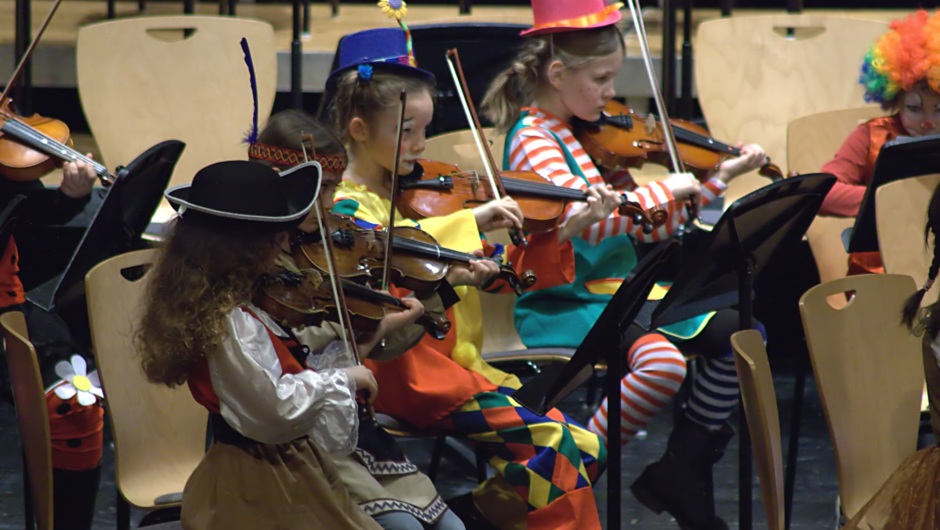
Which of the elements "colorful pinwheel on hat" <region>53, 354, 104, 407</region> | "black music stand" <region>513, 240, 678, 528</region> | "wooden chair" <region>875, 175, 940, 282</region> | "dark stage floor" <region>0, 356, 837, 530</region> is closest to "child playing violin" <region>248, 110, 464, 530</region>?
"black music stand" <region>513, 240, 678, 528</region>

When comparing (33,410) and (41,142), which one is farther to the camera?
(41,142)

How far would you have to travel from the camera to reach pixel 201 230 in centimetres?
182

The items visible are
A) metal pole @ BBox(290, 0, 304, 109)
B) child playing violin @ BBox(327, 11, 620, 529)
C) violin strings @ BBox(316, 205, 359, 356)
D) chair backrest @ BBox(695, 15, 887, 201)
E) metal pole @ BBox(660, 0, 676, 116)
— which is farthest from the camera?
metal pole @ BBox(660, 0, 676, 116)

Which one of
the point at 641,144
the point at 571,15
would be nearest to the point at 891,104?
the point at 641,144

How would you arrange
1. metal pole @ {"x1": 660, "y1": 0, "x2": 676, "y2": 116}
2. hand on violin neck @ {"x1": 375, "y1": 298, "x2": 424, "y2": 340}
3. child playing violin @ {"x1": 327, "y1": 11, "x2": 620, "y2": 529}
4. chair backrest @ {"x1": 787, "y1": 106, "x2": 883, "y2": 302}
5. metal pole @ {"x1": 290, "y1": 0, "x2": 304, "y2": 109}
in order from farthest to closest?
metal pole @ {"x1": 660, "y1": 0, "x2": 676, "y2": 116} < metal pole @ {"x1": 290, "y1": 0, "x2": 304, "y2": 109} < chair backrest @ {"x1": 787, "y1": 106, "x2": 883, "y2": 302} < child playing violin @ {"x1": 327, "y1": 11, "x2": 620, "y2": 529} < hand on violin neck @ {"x1": 375, "y1": 298, "x2": 424, "y2": 340}

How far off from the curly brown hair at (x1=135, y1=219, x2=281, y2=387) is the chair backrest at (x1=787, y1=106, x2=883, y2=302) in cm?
188

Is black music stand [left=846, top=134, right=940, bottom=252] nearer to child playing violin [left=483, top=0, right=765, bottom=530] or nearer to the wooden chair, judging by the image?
the wooden chair

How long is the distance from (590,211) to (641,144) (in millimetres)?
303

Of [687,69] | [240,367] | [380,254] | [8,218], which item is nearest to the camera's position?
[240,367]

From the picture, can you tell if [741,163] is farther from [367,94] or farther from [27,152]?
[27,152]

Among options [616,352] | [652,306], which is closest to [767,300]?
[652,306]

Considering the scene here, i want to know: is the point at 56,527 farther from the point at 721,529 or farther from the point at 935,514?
the point at 935,514

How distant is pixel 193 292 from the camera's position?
1780mm

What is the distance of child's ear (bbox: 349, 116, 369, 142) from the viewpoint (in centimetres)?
250
